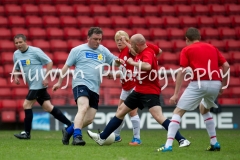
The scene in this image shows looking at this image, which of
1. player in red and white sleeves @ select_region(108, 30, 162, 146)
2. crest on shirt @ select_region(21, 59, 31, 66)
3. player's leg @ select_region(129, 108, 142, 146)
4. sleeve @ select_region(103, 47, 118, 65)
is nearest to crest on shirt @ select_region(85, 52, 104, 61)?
sleeve @ select_region(103, 47, 118, 65)

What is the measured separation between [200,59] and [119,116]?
1.69m

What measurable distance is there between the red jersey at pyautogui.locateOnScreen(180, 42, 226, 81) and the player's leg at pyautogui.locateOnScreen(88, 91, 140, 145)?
1156 millimetres

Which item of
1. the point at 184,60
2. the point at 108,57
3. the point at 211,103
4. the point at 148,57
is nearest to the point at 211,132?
the point at 211,103

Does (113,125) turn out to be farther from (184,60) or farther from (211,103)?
(184,60)

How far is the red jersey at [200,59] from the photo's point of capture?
8000 millimetres

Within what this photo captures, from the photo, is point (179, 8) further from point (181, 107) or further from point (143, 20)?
point (181, 107)

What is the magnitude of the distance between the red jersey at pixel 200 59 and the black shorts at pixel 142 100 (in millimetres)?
856

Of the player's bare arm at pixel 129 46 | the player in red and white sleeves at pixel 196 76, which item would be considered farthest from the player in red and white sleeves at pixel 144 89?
the player in red and white sleeves at pixel 196 76

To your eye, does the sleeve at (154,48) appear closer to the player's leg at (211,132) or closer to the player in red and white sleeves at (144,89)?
the player in red and white sleeves at (144,89)

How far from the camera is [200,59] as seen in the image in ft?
26.4

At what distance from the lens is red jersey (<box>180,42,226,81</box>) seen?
800 cm

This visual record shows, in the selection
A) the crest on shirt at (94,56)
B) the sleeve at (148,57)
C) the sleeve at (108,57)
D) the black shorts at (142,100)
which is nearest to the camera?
the sleeve at (148,57)

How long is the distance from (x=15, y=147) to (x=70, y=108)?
19.4 ft

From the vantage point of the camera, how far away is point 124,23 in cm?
1922
